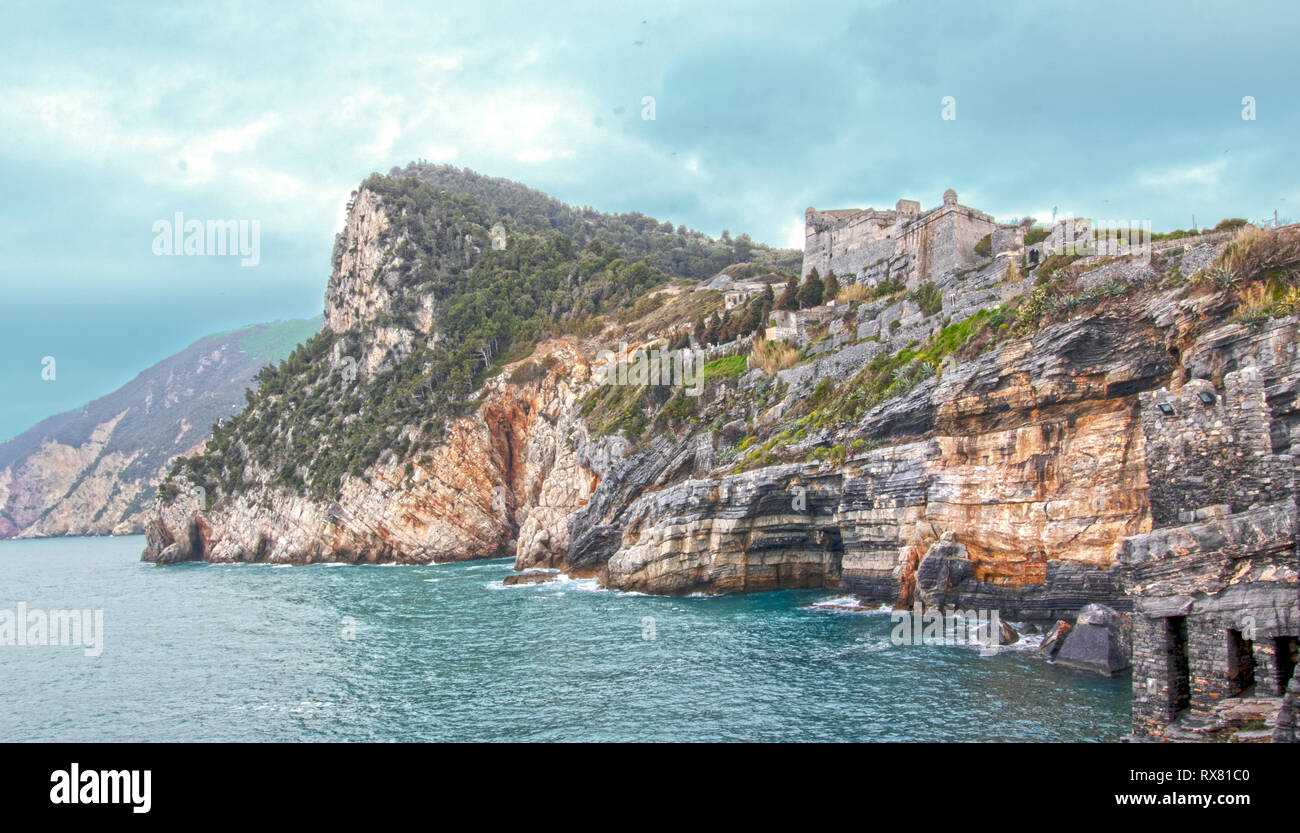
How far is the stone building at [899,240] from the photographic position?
52.9 m

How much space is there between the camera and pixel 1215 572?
1323 centimetres

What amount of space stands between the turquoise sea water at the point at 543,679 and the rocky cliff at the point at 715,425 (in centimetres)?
510

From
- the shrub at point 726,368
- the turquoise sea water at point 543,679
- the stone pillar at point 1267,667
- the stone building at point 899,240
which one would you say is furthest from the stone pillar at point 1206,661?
the shrub at point 726,368

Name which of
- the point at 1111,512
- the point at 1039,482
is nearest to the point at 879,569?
the point at 1039,482

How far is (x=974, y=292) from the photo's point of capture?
139 ft

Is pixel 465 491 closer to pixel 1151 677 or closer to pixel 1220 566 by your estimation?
pixel 1151 677

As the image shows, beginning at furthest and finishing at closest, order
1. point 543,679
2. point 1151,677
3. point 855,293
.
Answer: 1. point 855,293
2. point 543,679
3. point 1151,677

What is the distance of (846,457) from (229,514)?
8826cm

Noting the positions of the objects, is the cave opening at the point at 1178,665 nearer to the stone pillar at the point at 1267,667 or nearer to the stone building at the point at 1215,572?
the stone building at the point at 1215,572

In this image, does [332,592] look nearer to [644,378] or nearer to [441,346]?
[644,378]

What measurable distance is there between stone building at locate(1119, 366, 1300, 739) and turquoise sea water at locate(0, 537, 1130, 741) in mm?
6146

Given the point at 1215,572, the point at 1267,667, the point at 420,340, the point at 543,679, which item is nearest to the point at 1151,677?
the point at 1267,667

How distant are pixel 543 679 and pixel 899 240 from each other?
45.9 m

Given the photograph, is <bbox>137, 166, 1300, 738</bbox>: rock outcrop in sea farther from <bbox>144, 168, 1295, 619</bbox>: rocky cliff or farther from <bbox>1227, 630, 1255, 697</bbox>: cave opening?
<bbox>1227, 630, 1255, 697</bbox>: cave opening
